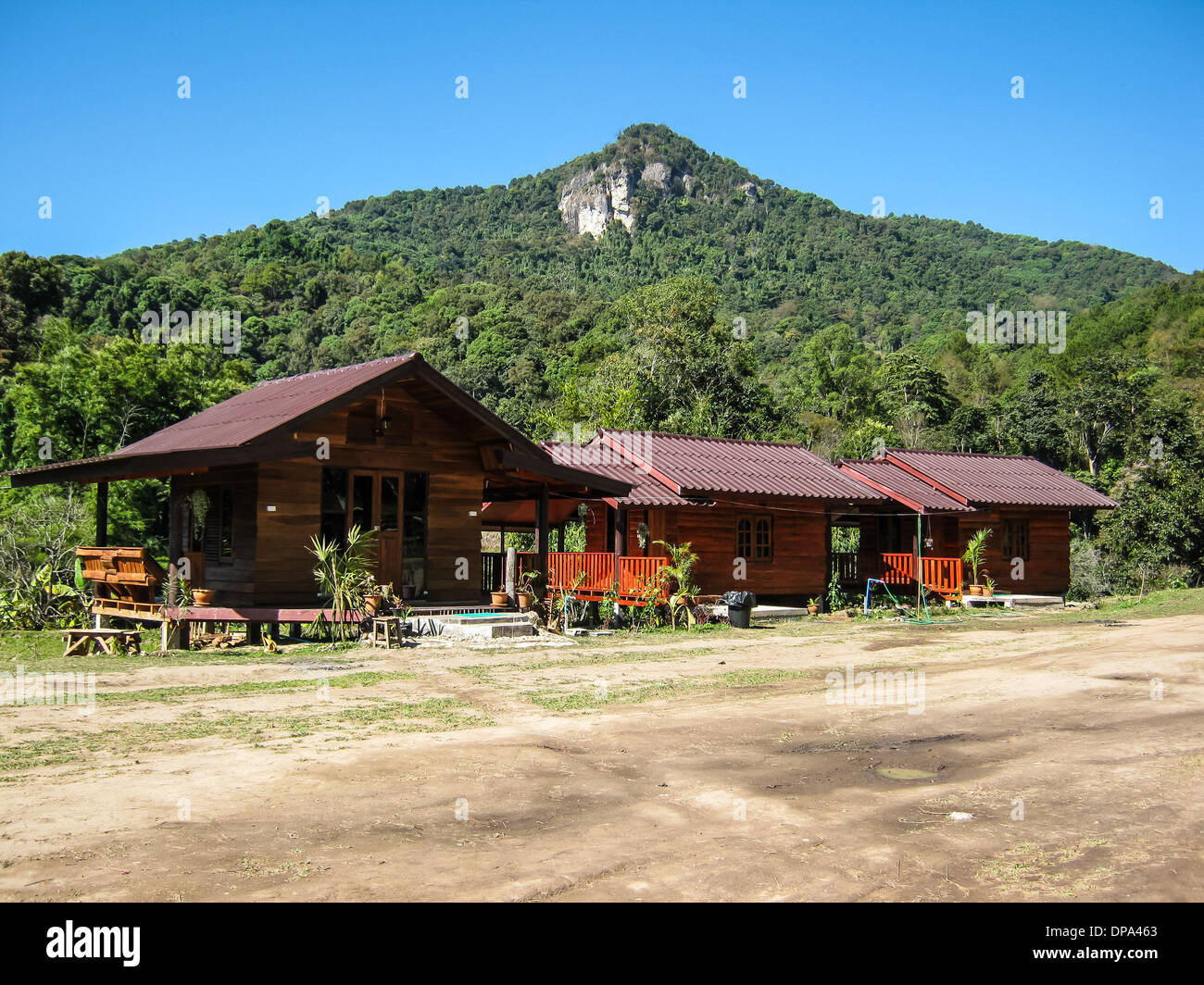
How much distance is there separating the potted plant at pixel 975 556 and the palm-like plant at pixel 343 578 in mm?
18436

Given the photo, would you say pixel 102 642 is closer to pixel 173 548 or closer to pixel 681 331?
pixel 173 548

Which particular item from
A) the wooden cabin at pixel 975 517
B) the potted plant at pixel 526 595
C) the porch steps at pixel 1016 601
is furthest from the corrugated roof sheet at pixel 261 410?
the porch steps at pixel 1016 601

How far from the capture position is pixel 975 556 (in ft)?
99.1

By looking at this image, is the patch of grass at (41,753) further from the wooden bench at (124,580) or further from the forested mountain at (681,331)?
the forested mountain at (681,331)

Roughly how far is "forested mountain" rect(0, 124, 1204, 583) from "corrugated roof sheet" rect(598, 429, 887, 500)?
13.8 metres

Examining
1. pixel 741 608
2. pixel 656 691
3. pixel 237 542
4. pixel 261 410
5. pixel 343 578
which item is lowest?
pixel 656 691

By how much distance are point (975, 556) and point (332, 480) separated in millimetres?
19715

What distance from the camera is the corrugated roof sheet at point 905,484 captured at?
30606mm

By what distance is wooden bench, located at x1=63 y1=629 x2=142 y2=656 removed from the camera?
53.6 ft

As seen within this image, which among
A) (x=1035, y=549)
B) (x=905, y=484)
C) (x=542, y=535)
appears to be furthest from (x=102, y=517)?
(x=1035, y=549)

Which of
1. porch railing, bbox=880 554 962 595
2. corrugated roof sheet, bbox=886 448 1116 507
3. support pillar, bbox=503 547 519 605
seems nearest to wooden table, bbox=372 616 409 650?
support pillar, bbox=503 547 519 605

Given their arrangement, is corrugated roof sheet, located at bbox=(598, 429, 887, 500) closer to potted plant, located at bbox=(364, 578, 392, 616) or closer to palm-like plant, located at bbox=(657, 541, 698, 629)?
palm-like plant, located at bbox=(657, 541, 698, 629)

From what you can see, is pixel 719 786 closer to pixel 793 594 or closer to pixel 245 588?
pixel 245 588

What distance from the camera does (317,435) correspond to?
19.1 meters
